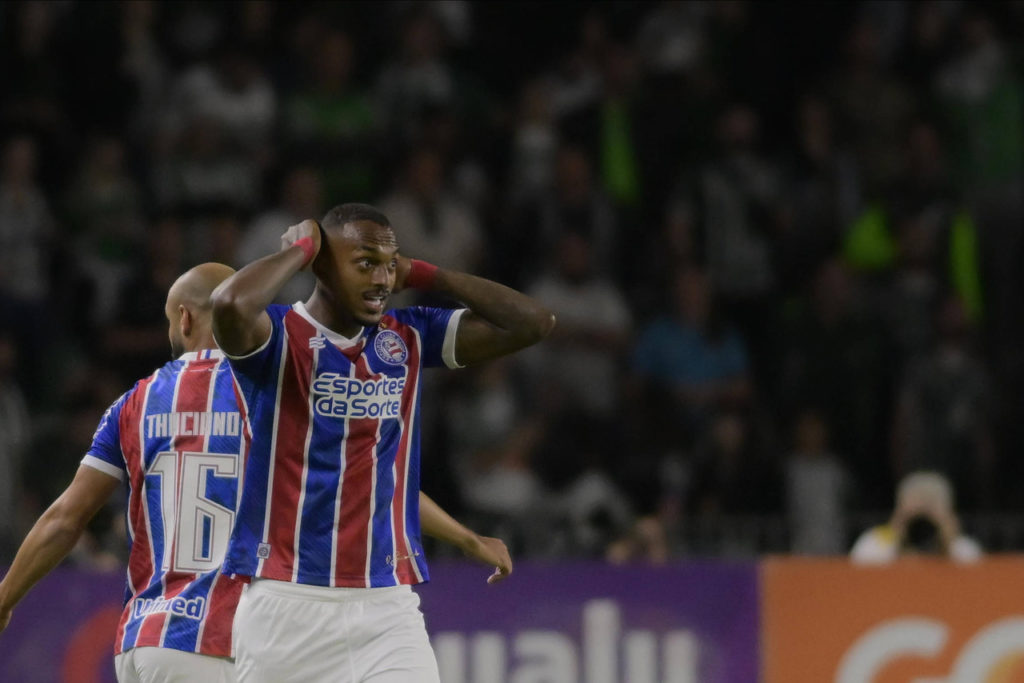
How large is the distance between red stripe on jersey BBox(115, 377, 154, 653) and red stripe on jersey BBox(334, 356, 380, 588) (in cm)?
87

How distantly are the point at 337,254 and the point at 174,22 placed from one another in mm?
7359

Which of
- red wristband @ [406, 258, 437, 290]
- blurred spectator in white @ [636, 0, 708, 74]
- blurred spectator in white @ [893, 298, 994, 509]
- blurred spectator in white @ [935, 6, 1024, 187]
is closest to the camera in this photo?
red wristband @ [406, 258, 437, 290]

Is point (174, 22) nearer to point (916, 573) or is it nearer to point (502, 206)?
point (502, 206)

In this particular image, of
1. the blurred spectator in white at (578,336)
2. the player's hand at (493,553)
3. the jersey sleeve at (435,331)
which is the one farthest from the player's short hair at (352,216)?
the blurred spectator in white at (578,336)

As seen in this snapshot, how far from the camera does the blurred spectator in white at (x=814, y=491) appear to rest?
397 inches

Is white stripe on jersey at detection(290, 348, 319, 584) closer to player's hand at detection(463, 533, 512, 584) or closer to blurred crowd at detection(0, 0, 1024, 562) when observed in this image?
player's hand at detection(463, 533, 512, 584)

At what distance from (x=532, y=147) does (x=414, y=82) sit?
916mm

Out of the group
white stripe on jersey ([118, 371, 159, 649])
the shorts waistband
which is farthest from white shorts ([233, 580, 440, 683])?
white stripe on jersey ([118, 371, 159, 649])

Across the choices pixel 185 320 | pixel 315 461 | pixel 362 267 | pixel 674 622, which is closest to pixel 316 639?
pixel 315 461

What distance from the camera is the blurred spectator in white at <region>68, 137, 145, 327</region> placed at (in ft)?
35.4

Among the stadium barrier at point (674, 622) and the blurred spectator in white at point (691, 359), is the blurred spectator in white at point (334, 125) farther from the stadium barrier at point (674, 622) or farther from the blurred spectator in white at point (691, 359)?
the stadium barrier at point (674, 622)

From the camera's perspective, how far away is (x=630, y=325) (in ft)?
36.6

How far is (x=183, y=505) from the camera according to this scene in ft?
18.0

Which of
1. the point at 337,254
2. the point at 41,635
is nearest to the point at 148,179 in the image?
the point at 41,635
